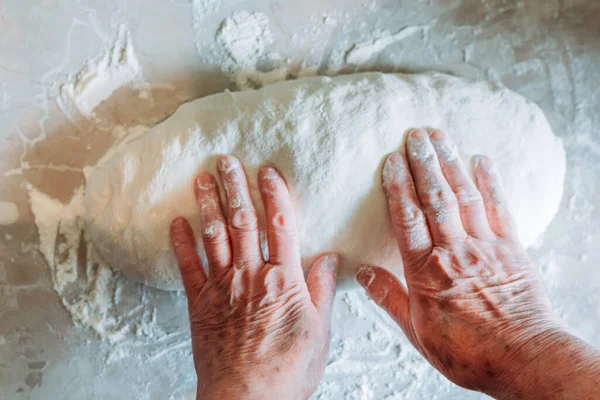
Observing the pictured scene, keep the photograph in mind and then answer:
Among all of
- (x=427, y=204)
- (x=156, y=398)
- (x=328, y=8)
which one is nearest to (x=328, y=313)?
(x=427, y=204)

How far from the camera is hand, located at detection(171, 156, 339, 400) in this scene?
1118 mm

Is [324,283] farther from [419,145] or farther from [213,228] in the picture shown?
[419,145]

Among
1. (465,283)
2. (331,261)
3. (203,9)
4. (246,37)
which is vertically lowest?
(465,283)

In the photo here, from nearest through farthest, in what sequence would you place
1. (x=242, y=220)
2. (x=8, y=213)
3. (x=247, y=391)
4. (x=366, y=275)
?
1. (x=247, y=391)
2. (x=242, y=220)
3. (x=366, y=275)
4. (x=8, y=213)

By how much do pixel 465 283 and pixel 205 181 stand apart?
704mm

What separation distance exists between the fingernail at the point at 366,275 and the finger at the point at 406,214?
12 cm

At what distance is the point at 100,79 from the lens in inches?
57.4

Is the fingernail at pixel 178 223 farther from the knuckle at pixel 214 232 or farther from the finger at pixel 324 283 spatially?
the finger at pixel 324 283

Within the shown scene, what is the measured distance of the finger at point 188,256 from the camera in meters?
1.21

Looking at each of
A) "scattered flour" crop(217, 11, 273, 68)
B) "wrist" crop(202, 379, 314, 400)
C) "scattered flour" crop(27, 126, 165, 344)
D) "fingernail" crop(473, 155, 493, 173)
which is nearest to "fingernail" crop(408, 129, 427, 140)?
"fingernail" crop(473, 155, 493, 173)

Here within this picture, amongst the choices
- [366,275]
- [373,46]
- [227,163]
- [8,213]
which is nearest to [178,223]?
[227,163]

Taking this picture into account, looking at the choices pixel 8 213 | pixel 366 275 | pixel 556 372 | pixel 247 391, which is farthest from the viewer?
pixel 8 213

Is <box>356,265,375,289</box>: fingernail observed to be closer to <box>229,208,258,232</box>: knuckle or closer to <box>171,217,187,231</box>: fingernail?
<box>229,208,258,232</box>: knuckle

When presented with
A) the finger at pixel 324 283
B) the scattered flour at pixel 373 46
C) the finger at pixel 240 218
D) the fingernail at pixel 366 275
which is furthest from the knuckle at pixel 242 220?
the scattered flour at pixel 373 46
